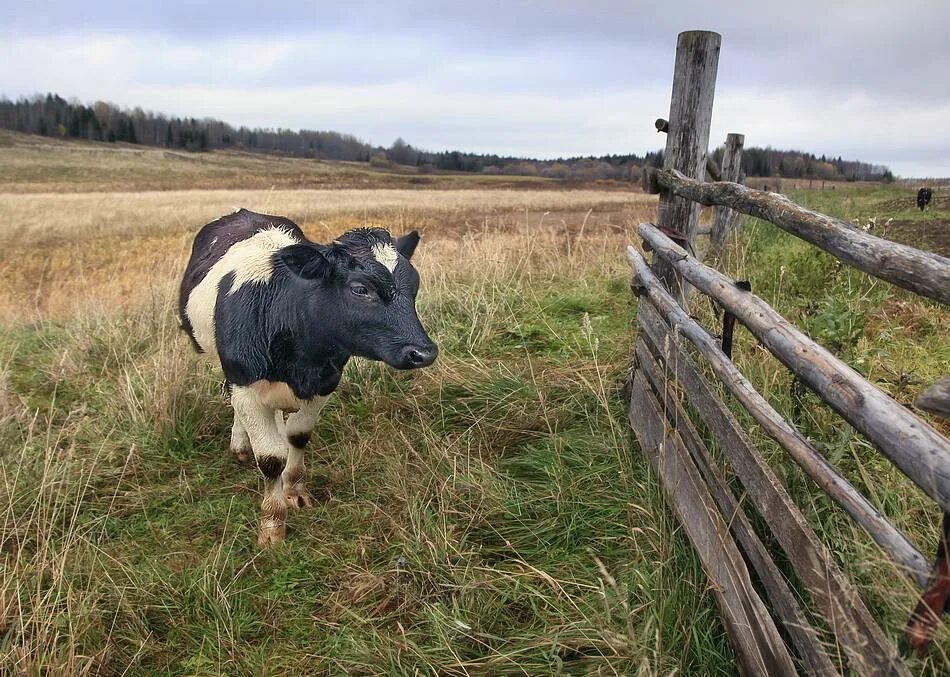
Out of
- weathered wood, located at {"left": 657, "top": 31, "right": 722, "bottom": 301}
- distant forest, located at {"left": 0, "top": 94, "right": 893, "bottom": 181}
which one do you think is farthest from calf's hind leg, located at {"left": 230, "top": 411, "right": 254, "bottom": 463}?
distant forest, located at {"left": 0, "top": 94, "right": 893, "bottom": 181}

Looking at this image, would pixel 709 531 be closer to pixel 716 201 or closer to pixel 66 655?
pixel 716 201

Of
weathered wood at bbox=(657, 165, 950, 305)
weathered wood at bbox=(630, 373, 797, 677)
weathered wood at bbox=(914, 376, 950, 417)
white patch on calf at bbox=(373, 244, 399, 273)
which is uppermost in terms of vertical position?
weathered wood at bbox=(657, 165, 950, 305)

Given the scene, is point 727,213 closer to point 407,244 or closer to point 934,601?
point 407,244

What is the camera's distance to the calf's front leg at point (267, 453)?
364cm

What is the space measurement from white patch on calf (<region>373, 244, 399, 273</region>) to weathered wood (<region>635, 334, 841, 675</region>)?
1.63m

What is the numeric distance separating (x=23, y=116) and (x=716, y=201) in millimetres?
112870

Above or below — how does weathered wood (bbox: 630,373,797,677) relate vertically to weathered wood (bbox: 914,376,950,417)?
below

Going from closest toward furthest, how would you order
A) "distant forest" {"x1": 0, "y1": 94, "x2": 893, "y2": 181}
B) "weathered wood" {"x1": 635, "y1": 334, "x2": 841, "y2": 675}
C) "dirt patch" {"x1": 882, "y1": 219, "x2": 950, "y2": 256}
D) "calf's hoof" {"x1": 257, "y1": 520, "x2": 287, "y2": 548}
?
"weathered wood" {"x1": 635, "y1": 334, "x2": 841, "y2": 675}, "calf's hoof" {"x1": 257, "y1": 520, "x2": 287, "y2": 548}, "dirt patch" {"x1": 882, "y1": 219, "x2": 950, "y2": 256}, "distant forest" {"x1": 0, "y1": 94, "x2": 893, "y2": 181}

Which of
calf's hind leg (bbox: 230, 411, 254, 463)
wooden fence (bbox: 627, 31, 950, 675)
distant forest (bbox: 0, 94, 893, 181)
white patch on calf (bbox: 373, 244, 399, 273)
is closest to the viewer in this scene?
wooden fence (bbox: 627, 31, 950, 675)

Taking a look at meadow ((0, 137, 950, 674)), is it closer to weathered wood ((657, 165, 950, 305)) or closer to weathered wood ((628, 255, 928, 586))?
weathered wood ((628, 255, 928, 586))

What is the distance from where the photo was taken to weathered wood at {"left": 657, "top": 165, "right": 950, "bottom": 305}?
1.61 metres

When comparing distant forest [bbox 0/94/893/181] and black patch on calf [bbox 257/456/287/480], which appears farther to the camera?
distant forest [bbox 0/94/893/181]

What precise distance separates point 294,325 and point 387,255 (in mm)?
672

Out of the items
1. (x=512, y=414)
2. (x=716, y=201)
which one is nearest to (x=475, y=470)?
(x=512, y=414)
